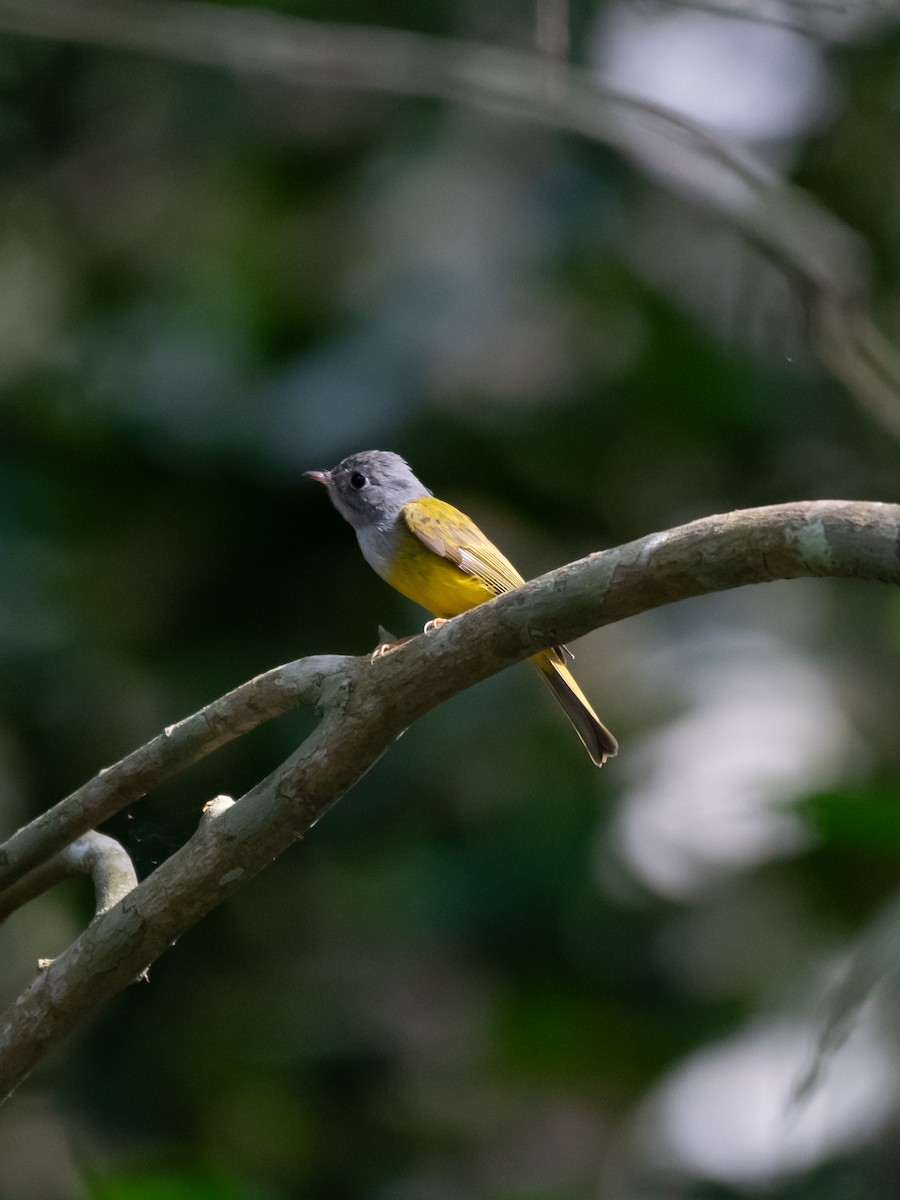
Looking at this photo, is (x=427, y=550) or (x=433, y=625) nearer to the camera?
(x=433, y=625)

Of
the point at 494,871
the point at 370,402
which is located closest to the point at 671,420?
the point at 370,402

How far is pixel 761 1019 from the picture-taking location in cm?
643

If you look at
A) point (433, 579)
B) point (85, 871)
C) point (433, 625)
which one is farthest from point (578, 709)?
point (85, 871)

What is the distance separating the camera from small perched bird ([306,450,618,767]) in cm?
412

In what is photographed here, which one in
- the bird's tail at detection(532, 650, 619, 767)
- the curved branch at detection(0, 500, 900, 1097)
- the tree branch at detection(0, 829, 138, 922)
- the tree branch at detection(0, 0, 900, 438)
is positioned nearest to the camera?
the curved branch at detection(0, 500, 900, 1097)

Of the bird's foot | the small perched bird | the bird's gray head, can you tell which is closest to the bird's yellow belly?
the small perched bird

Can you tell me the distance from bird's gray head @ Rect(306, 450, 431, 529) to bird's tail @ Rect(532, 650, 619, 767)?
0.70 meters

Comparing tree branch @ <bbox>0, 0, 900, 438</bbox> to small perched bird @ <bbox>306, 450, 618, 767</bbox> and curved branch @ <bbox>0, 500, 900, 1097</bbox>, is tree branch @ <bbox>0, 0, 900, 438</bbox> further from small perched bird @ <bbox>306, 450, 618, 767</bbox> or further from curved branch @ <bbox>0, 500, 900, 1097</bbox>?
curved branch @ <bbox>0, 500, 900, 1097</bbox>

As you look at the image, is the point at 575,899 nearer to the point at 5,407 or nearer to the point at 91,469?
the point at 91,469

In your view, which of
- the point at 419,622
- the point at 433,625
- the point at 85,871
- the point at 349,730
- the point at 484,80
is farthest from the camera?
the point at 419,622

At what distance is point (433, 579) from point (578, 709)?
23.6 inches

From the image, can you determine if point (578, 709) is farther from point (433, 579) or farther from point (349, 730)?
point (349, 730)

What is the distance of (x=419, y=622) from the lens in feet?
22.1

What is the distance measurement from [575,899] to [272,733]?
1630 mm
